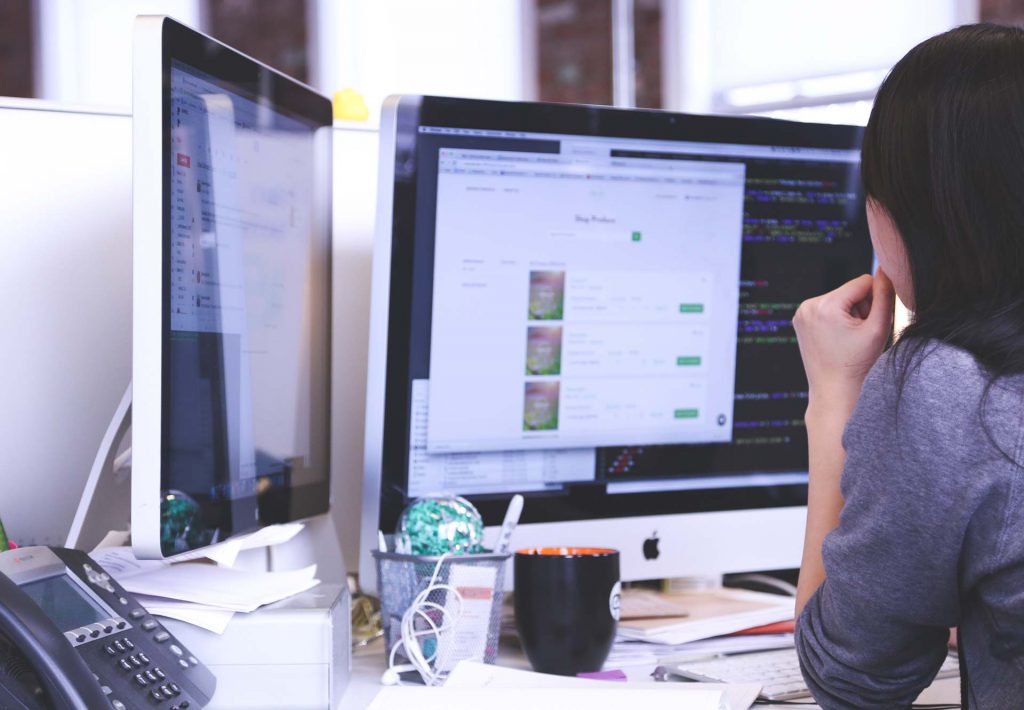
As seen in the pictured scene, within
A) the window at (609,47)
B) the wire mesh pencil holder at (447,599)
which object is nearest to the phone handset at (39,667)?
the wire mesh pencil holder at (447,599)

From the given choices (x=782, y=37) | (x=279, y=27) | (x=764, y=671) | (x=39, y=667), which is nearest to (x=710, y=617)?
(x=764, y=671)

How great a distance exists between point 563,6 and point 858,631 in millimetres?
3998

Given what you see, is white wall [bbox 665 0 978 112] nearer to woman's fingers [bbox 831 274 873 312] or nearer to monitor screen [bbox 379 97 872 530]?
monitor screen [bbox 379 97 872 530]

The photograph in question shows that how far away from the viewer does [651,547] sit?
43.3 inches

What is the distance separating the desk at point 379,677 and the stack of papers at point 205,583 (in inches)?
3.6

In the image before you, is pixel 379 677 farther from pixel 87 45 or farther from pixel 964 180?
pixel 87 45

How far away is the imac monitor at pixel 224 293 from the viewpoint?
2.35 feet

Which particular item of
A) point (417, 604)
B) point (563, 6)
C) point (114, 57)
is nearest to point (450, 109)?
point (417, 604)

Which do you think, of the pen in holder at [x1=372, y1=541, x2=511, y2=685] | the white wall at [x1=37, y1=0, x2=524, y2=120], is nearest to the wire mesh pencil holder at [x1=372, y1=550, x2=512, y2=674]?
the pen in holder at [x1=372, y1=541, x2=511, y2=685]

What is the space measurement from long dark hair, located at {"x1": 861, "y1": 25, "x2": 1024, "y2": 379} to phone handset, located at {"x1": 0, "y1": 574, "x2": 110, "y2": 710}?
0.52 m

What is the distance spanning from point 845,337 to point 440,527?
37cm

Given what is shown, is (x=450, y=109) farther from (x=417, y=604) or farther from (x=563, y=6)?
(x=563, y=6)

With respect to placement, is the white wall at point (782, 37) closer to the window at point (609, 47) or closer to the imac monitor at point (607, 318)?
the window at point (609, 47)

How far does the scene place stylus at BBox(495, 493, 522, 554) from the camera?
95 centimetres
